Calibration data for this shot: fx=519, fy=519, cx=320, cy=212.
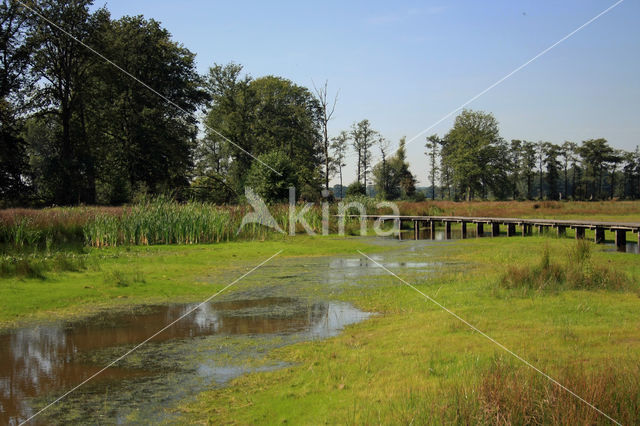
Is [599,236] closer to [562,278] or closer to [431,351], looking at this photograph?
[562,278]

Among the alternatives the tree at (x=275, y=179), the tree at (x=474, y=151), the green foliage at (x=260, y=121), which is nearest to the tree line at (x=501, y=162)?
the tree at (x=474, y=151)

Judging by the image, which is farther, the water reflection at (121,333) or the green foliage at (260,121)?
the green foliage at (260,121)

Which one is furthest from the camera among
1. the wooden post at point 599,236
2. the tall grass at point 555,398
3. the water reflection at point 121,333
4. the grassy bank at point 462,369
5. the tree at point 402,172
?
the tree at point 402,172

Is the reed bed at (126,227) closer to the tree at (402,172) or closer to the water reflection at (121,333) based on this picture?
the water reflection at (121,333)

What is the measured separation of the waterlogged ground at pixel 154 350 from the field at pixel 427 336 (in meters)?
0.41

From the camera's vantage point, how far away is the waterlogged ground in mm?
5996

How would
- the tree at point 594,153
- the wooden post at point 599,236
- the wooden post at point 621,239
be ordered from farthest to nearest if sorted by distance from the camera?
the tree at point 594,153, the wooden post at point 599,236, the wooden post at point 621,239

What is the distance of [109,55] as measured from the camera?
140 ft

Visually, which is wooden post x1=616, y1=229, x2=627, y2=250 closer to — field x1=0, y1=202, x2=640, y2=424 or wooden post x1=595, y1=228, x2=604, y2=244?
wooden post x1=595, y1=228, x2=604, y2=244

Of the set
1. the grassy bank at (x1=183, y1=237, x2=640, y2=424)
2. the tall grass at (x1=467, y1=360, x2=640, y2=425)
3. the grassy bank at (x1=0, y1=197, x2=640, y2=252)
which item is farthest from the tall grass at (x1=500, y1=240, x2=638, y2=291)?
the grassy bank at (x1=0, y1=197, x2=640, y2=252)

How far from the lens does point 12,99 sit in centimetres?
3947

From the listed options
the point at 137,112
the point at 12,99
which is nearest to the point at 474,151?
the point at 137,112

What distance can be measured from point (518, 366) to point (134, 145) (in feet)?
143

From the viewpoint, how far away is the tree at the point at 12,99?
3575cm
